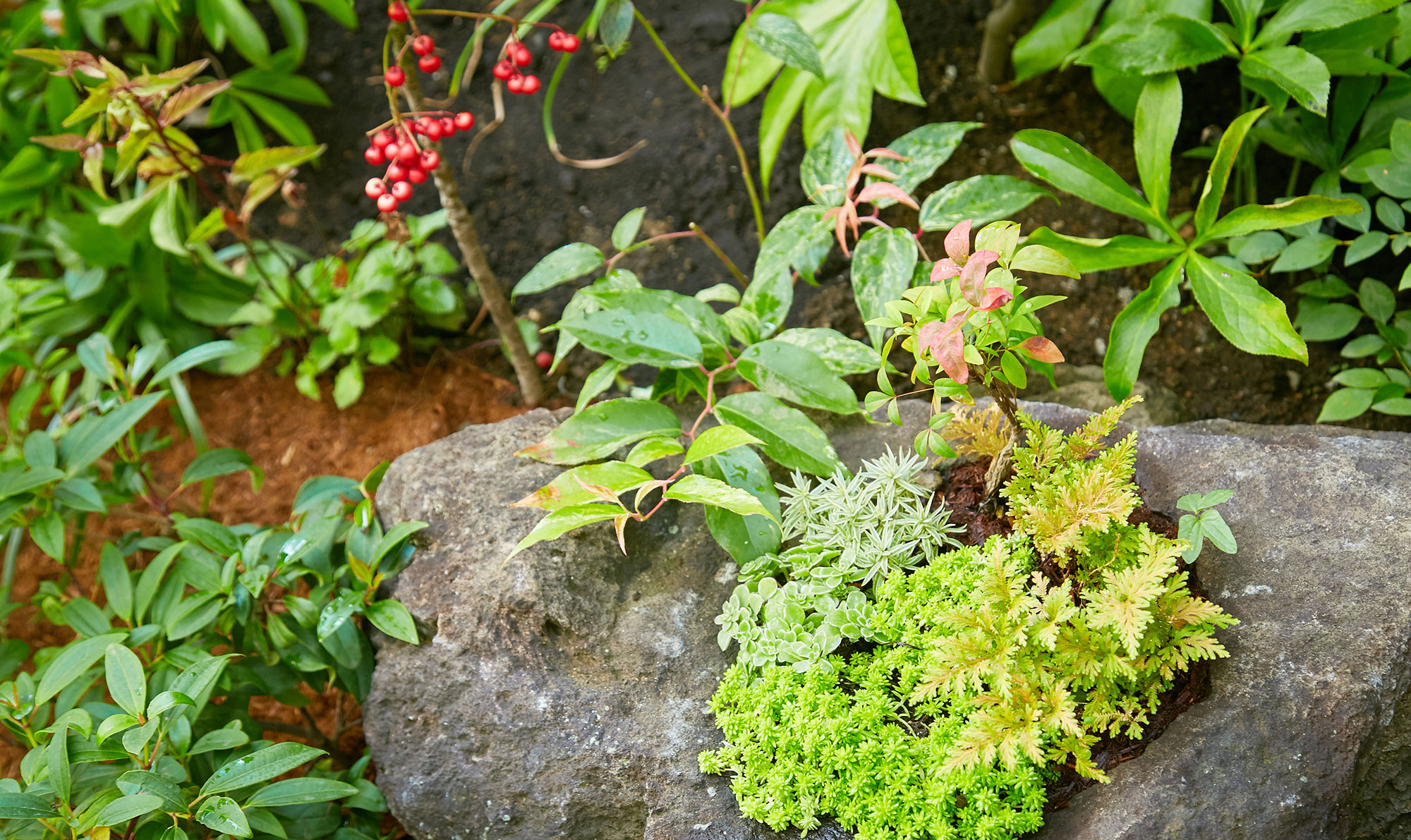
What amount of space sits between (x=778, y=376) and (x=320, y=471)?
56.6 inches

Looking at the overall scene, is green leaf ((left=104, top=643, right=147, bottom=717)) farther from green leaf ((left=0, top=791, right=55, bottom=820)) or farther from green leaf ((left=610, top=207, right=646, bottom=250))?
green leaf ((left=610, top=207, right=646, bottom=250))

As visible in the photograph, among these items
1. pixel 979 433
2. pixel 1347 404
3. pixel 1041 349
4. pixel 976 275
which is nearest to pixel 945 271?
pixel 976 275

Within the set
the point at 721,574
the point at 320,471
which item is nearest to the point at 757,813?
the point at 721,574

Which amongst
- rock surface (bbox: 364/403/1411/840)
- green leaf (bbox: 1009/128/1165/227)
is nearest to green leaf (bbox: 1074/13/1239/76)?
green leaf (bbox: 1009/128/1165/227)

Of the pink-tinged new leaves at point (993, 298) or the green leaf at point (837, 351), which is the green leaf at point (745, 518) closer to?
the green leaf at point (837, 351)

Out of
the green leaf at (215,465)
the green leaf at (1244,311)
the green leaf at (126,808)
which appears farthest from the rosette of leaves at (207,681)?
the green leaf at (1244,311)

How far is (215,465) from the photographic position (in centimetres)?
188

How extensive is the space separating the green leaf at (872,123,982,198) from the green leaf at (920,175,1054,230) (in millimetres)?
61

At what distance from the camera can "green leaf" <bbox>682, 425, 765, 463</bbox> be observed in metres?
1.41

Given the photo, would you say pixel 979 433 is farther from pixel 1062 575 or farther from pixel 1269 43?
pixel 1269 43

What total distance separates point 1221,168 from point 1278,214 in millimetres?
133

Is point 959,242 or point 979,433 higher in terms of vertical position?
point 959,242

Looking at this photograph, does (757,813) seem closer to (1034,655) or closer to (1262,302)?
(1034,655)

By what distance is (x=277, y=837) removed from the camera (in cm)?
147
